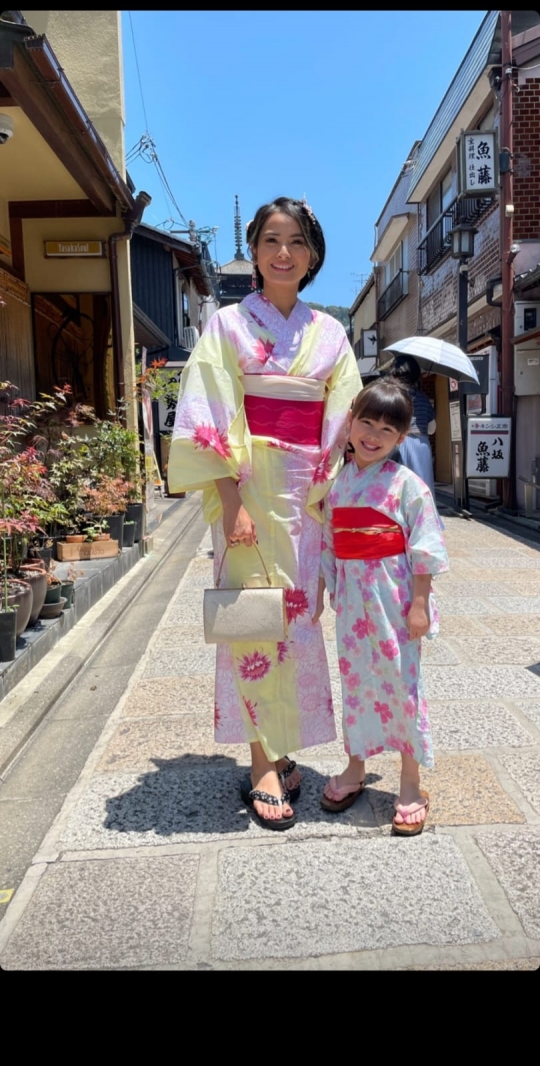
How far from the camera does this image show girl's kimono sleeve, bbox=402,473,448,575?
2.36m

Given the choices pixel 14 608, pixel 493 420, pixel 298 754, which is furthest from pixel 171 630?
pixel 493 420

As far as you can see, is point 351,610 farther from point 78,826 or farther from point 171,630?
point 171,630

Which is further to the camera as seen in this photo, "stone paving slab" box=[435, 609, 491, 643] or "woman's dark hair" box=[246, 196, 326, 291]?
"stone paving slab" box=[435, 609, 491, 643]

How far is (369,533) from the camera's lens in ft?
8.04

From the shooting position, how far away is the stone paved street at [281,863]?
6.35 feet

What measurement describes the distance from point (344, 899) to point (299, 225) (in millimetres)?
2131

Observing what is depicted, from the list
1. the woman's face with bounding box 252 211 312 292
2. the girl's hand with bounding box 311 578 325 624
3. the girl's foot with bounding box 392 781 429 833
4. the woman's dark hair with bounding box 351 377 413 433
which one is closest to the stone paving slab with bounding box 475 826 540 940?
the girl's foot with bounding box 392 781 429 833

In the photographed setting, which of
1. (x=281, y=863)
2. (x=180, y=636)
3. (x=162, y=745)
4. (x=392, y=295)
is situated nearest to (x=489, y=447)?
(x=180, y=636)

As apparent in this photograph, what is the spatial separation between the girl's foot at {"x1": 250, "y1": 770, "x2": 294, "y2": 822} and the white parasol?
216 centimetres

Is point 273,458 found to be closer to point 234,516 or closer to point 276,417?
point 276,417

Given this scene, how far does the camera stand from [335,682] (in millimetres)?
4004

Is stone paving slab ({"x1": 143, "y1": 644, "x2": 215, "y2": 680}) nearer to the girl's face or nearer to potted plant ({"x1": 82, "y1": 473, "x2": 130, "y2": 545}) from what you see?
the girl's face

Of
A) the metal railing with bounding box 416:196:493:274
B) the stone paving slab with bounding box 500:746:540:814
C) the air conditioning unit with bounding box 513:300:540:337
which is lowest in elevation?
the stone paving slab with bounding box 500:746:540:814

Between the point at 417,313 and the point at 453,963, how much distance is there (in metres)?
19.0
